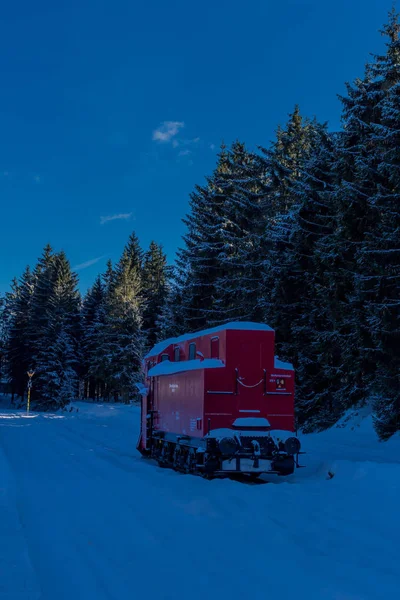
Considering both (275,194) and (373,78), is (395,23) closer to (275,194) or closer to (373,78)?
(373,78)

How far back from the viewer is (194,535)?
6.85 meters

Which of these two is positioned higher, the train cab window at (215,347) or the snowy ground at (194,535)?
the train cab window at (215,347)

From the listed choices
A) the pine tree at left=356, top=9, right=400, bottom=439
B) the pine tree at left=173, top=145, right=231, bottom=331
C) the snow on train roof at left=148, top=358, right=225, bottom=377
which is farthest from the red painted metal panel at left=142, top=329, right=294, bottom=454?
the pine tree at left=173, top=145, right=231, bottom=331

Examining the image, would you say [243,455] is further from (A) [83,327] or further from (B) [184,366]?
(A) [83,327]

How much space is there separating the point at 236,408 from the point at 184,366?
2029 mm

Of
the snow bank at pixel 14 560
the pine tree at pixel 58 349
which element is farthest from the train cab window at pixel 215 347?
the pine tree at pixel 58 349

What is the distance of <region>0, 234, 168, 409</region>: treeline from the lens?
44562 mm

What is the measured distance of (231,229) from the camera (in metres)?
29.6

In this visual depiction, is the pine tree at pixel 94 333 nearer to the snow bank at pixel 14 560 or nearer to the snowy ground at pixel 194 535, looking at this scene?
the snowy ground at pixel 194 535

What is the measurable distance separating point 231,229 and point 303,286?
311 inches

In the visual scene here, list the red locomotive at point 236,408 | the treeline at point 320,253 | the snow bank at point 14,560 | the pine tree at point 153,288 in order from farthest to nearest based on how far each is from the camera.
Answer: the pine tree at point 153,288 < the treeline at point 320,253 < the red locomotive at point 236,408 < the snow bank at point 14,560

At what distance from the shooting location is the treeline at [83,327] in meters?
44.6

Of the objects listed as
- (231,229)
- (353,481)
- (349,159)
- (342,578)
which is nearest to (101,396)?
(231,229)

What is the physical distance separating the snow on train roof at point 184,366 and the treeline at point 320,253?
5891mm
